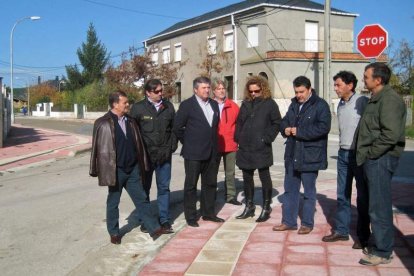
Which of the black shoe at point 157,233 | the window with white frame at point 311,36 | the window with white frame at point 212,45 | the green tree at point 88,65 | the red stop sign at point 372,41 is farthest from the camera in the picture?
the green tree at point 88,65

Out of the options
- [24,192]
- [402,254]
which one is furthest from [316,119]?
[24,192]

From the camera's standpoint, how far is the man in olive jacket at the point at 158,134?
236 inches

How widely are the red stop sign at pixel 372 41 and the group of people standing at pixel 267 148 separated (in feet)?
20.1

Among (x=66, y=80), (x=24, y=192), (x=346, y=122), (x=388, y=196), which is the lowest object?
(x=24, y=192)

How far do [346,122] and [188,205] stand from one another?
226 cm

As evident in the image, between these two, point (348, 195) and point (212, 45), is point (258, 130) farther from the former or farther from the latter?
point (212, 45)

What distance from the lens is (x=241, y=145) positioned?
Result: 20.6ft

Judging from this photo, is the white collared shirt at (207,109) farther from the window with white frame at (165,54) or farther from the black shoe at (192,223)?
the window with white frame at (165,54)

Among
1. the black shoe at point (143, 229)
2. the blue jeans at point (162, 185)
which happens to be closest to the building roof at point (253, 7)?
the blue jeans at point (162, 185)

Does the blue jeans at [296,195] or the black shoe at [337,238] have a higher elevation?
the blue jeans at [296,195]

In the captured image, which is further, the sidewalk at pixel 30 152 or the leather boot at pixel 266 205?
the sidewalk at pixel 30 152

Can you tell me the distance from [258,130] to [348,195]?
1387 millimetres

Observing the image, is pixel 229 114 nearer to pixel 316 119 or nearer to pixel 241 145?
pixel 241 145

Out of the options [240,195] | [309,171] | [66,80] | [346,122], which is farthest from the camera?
[66,80]
